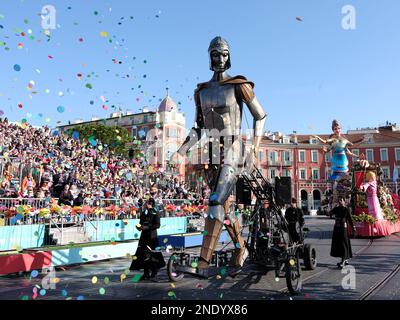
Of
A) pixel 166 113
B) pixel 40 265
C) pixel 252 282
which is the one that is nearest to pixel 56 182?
pixel 40 265

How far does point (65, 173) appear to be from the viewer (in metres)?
16.6

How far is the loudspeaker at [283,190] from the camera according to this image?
6.51 m

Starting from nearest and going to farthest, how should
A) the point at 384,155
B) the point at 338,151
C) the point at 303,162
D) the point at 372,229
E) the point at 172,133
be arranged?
the point at 338,151 < the point at 372,229 < the point at 172,133 < the point at 384,155 < the point at 303,162

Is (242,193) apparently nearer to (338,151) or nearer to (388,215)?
(338,151)

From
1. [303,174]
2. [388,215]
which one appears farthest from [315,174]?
[388,215]

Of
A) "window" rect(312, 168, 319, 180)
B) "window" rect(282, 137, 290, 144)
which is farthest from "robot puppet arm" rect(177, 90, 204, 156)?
"window" rect(282, 137, 290, 144)

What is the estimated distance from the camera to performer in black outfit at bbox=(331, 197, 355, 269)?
8328 millimetres

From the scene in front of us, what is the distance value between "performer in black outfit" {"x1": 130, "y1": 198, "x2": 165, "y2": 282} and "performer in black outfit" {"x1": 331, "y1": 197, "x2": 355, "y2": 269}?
4072mm

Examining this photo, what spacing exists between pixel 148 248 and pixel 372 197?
1071 centimetres

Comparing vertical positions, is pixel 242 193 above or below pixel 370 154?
below

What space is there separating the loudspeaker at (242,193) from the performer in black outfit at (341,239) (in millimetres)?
3053

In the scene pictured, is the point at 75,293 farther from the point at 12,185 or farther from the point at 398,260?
the point at 12,185

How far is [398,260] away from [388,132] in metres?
60.1
